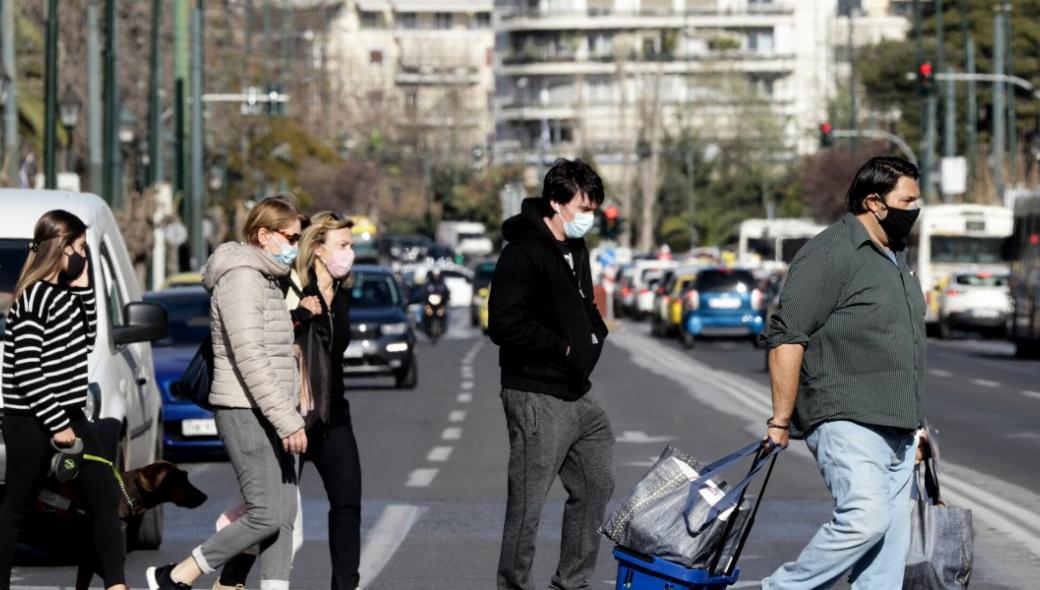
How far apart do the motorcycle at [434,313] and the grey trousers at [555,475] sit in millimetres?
41976

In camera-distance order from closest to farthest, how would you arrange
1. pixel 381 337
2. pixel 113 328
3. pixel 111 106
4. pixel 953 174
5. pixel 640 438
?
pixel 113 328 → pixel 640 438 → pixel 381 337 → pixel 111 106 → pixel 953 174

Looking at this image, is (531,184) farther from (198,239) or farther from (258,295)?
(258,295)

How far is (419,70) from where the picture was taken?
Answer: 187 meters

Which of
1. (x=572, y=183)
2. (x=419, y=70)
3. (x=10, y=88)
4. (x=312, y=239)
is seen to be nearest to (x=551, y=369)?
(x=572, y=183)

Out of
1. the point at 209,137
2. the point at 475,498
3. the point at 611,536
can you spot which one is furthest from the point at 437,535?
the point at 209,137

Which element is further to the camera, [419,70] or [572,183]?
[419,70]

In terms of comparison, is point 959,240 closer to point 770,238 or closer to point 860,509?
point 770,238

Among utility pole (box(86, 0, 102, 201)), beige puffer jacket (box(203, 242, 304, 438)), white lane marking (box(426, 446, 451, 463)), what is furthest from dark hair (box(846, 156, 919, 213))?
utility pole (box(86, 0, 102, 201))

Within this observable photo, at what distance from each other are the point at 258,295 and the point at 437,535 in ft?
14.9

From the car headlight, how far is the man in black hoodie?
846 inches

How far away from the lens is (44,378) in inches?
378

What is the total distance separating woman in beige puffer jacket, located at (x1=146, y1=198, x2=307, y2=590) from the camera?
30.8 feet

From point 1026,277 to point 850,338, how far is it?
1325 inches

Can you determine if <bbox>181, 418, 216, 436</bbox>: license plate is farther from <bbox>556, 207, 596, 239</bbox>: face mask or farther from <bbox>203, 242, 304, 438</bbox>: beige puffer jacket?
<bbox>556, 207, 596, 239</bbox>: face mask
